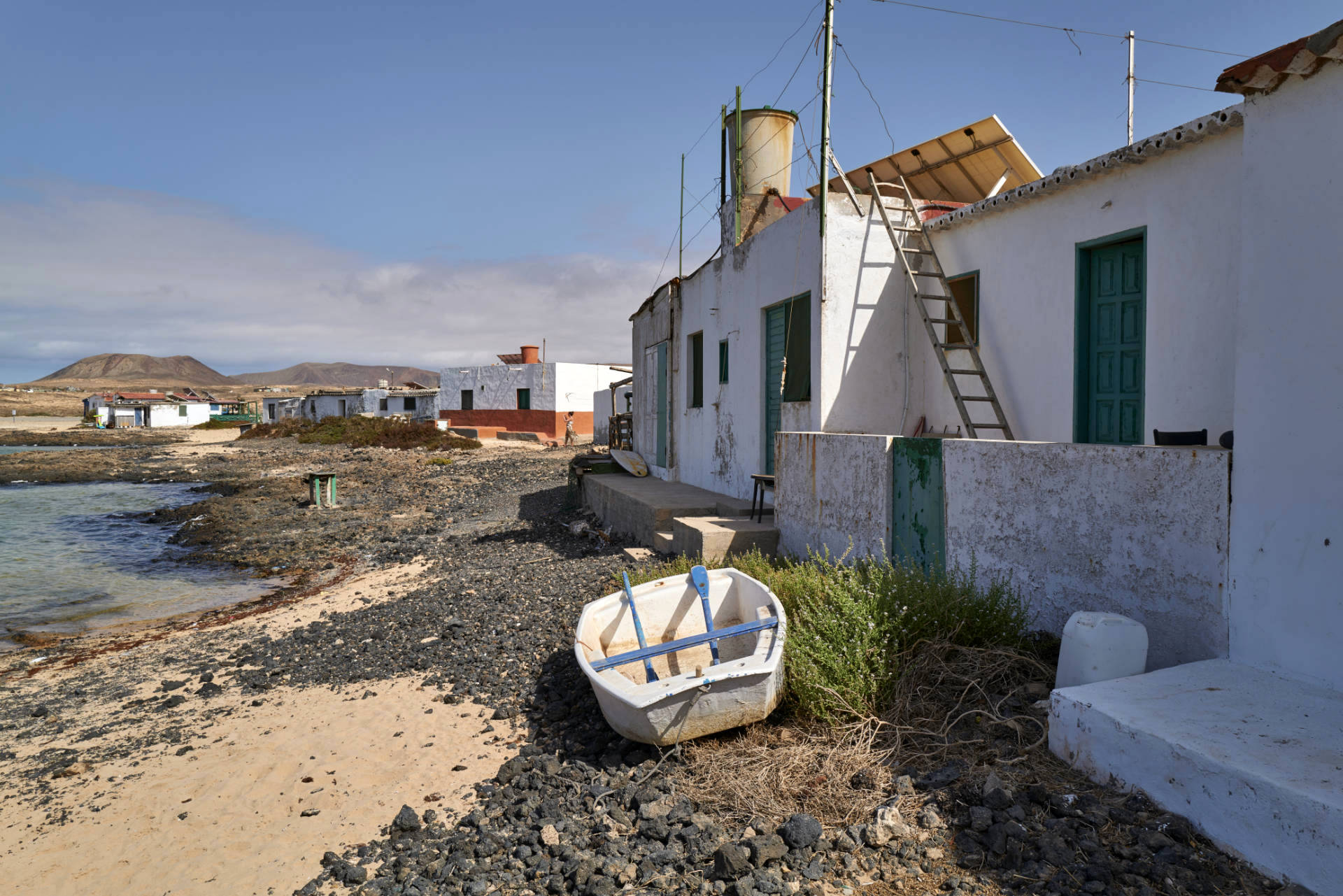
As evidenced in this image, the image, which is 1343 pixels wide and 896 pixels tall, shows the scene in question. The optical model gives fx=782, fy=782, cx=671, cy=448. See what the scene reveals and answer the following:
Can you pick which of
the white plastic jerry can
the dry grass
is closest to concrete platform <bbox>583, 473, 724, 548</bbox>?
the dry grass

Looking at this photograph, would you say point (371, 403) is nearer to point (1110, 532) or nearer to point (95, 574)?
point (95, 574)

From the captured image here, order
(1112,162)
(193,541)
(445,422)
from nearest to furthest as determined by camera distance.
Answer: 1. (1112,162)
2. (193,541)
3. (445,422)

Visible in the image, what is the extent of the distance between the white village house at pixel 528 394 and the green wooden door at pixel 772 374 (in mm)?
25350

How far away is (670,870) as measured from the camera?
11.7ft

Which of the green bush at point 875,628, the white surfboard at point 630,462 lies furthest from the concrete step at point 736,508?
the white surfboard at point 630,462

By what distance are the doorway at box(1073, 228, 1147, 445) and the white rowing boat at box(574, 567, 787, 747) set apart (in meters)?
3.27

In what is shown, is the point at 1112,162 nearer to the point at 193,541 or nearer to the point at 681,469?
the point at 681,469

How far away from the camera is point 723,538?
26.6 ft

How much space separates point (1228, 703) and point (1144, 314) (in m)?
3.63

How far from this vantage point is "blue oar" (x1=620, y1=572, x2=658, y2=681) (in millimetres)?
5325

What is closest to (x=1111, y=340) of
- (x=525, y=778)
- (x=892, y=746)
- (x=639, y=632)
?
(x=892, y=746)

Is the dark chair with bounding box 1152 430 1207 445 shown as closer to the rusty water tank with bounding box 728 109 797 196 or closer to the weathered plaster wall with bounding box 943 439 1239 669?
the weathered plaster wall with bounding box 943 439 1239 669

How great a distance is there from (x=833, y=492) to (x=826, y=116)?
398 centimetres

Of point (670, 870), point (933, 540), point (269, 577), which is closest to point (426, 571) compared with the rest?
point (269, 577)
